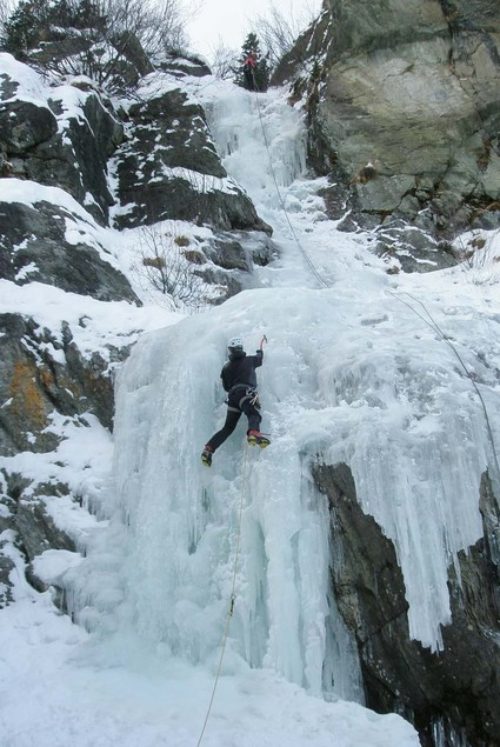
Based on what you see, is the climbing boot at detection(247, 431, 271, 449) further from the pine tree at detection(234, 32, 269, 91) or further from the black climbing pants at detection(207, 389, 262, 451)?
the pine tree at detection(234, 32, 269, 91)

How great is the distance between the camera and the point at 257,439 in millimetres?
5227

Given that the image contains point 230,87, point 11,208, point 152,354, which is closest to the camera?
point 152,354

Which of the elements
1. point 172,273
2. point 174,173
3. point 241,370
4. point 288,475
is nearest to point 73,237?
point 172,273

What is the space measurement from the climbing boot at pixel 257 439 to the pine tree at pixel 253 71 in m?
16.9

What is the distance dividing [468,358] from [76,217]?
601 centimetres

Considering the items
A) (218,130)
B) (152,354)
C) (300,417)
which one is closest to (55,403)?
(152,354)

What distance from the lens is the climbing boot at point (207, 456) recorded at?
214 inches

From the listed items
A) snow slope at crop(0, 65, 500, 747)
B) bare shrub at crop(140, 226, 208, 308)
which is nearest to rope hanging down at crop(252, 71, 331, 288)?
bare shrub at crop(140, 226, 208, 308)

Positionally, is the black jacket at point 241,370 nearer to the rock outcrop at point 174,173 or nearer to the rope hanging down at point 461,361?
the rope hanging down at point 461,361

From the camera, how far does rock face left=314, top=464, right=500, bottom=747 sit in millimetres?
4387

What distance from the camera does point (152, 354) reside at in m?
6.71

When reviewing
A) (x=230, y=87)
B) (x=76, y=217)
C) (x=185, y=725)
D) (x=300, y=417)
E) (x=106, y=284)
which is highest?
(x=230, y=87)

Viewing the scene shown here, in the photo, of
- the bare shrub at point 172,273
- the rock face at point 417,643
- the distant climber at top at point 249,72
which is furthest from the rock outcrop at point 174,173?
the rock face at point 417,643

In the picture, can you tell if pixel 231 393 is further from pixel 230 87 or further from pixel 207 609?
pixel 230 87
